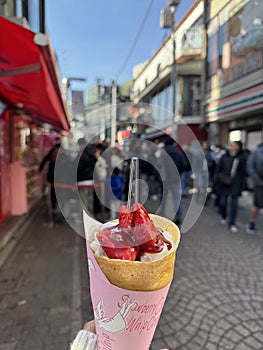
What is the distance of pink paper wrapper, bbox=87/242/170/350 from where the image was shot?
Result: 92 cm

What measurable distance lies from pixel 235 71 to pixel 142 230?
11.1m

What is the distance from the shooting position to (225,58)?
10805mm

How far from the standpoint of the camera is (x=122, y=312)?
94 cm

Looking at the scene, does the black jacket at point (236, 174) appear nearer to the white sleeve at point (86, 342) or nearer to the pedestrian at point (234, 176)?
the pedestrian at point (234, 176)

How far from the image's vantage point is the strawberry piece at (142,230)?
0.96 m

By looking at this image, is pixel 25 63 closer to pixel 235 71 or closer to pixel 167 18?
pixel 167 18

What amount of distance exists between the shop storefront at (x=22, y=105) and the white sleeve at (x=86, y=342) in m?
2.41

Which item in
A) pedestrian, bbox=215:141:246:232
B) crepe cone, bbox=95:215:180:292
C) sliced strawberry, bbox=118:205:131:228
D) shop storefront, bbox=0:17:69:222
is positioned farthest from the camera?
pedestrian, bbox=215:141:246:232

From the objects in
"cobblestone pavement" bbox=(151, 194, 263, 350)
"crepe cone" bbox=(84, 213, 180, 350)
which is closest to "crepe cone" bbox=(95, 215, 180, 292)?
"crepe cone" bbox=(84, 213, 180, 350)

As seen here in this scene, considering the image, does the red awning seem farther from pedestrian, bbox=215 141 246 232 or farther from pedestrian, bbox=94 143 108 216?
pedestrian, bbox=215 141 246 232

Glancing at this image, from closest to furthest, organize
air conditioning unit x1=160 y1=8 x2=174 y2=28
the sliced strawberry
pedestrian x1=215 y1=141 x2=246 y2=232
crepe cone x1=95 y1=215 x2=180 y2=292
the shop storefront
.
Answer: crepe cone x1=95 y1=215 x2=180 y2=292
the sliced strawberry
the shop storefront
pedestrian x1=215 y1=141 x2=246 y2=232
air conditioning unit x1=160 y1=8 x2=174 y2=28

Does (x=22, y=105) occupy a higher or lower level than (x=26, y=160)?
higher

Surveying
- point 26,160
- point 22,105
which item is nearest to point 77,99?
point 26,160

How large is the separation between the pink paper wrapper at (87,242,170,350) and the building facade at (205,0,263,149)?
8.87m
